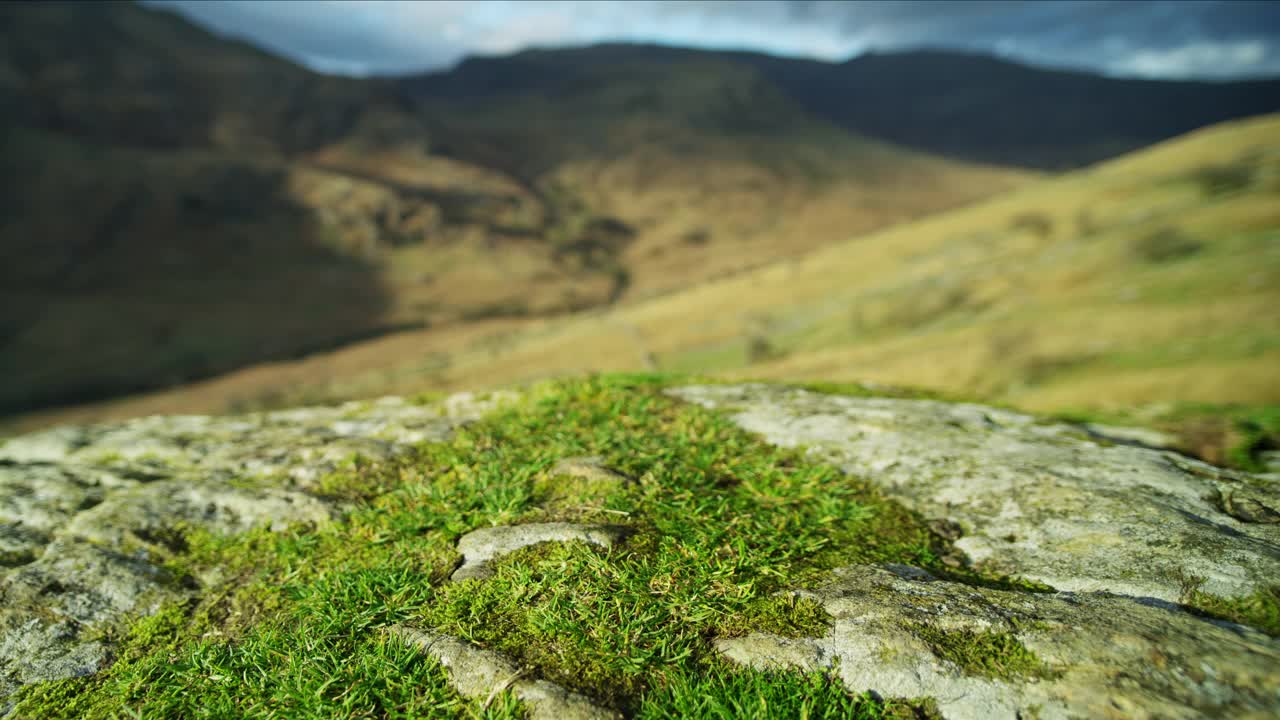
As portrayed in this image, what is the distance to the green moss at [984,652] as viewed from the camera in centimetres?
260

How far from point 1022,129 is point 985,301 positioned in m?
190

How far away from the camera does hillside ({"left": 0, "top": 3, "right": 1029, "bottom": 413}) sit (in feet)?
213

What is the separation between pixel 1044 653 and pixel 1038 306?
35.9m

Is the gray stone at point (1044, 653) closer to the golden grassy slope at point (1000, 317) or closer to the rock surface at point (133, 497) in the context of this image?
the rock surface at point (133, 497)

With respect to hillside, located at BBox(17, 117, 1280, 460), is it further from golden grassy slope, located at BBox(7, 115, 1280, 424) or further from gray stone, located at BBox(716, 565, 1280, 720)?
gray stone, located at BBox(716, 565, 1280, 720)

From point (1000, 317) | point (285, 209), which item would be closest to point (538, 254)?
point (285, 209)

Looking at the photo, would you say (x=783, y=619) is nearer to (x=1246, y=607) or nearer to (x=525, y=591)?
(x=525, y=591)

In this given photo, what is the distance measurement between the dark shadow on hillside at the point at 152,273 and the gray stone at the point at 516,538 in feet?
209

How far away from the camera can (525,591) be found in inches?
131

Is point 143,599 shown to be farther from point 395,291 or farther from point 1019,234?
point 395,291

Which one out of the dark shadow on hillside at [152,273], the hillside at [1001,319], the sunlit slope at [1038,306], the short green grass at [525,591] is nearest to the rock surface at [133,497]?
the short green grass at [525,591]

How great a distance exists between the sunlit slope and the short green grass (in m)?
8.93

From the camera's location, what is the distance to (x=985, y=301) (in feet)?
128

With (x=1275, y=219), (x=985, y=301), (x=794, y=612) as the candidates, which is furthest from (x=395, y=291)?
(x=794, y=612)
